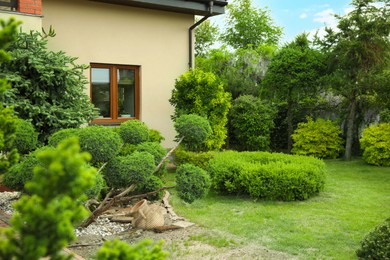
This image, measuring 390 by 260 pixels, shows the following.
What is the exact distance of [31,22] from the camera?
8781mm

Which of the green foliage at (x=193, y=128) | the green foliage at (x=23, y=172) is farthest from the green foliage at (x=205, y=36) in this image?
the green foliage at (x=23, y=172)

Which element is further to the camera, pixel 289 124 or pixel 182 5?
pixel 289 124

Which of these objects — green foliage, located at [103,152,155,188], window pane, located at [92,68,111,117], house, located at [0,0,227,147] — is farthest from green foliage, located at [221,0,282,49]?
Result: green foliage, located at [103,152,155,188]

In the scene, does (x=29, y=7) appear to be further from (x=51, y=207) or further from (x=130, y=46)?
(x=51, y=207)

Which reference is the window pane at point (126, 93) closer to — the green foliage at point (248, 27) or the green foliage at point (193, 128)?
the green foliage at point (193, 128)

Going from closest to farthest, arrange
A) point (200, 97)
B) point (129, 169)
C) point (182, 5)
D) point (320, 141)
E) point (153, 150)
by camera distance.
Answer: point (129, 169) → point (153, 150) → point (200, 97) → point (182, 5) → point (320, 141)

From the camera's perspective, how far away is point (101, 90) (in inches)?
480

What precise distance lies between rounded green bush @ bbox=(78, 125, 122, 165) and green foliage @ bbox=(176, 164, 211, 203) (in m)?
1.21

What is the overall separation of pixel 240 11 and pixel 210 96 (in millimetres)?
27906

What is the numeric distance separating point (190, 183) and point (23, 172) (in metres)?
2.45

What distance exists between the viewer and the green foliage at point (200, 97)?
1196 cm

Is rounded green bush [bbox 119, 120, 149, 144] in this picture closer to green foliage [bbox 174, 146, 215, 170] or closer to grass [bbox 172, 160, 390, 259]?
grass [bbox 172, 160, 390, 259]

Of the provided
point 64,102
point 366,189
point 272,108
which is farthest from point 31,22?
Result: point 272,108

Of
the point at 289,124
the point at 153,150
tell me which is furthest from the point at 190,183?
the point at 289,124
